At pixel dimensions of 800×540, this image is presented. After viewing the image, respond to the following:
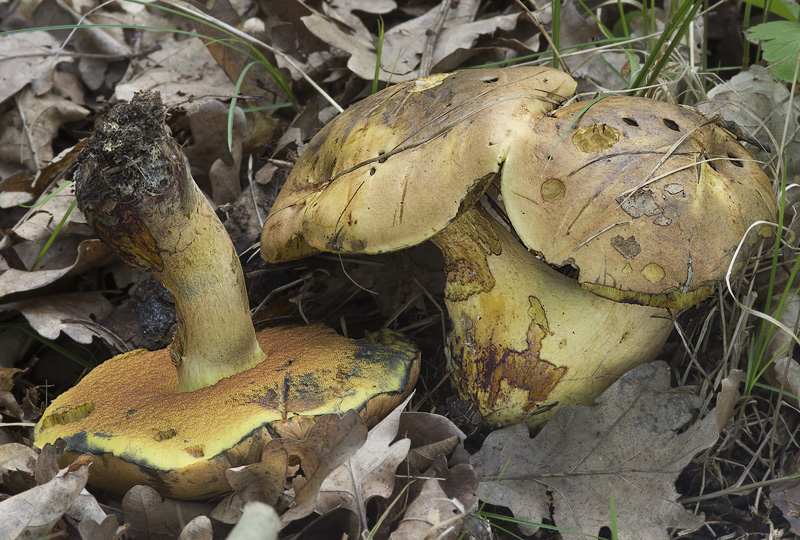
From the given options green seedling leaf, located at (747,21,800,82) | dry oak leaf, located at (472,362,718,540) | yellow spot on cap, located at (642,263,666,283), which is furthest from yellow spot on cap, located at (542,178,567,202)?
green seedling leaf, located at (747,21,800,82)

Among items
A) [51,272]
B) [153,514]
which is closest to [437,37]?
[51,272]

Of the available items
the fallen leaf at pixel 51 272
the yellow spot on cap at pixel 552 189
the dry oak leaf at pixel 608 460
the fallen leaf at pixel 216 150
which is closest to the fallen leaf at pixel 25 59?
the fallen leaf at pixel 216 150

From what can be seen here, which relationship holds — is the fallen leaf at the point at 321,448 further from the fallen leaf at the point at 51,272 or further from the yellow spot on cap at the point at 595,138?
the fallen leaf at the point at 51,272

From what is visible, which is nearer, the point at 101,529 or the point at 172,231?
the point at 101,529

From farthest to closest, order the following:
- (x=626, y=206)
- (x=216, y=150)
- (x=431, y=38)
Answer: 1. (x=431, y=38)
2. (x=216, y=150)
3. (x=626, y=206)

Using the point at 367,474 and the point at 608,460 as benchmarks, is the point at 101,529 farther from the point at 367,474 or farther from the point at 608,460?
the point at 608,460

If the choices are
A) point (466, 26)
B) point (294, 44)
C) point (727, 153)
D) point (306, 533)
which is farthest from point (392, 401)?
point (294, 44)

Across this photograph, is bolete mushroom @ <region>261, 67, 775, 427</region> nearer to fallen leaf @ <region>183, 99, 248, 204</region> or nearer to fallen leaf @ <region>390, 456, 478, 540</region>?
fallen leaf @ <region>390, 456, 478, 540</region>
